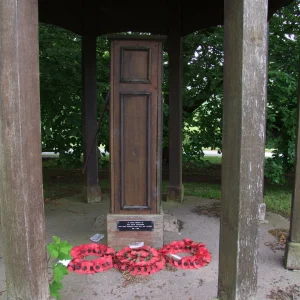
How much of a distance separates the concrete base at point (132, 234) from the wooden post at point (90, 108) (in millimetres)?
2300

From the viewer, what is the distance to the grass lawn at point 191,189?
247 inches

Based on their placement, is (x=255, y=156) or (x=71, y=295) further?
(x=71, y=295)

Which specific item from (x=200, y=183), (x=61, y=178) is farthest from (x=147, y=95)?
(x=61, y=178)

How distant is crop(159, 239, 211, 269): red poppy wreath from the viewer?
347 cm

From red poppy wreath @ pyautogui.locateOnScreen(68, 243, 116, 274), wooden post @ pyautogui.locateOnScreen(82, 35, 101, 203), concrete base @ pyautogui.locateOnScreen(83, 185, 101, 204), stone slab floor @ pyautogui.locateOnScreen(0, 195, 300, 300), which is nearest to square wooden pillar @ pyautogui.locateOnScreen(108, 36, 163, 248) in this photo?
red poppy wreath @ pyautogui.locateOnScreen(68, 243, 116, 274)

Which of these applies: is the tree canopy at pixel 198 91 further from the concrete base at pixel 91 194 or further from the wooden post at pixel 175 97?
the wooden post at pixel 175 97

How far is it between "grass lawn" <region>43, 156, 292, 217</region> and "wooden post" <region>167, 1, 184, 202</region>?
893 mm

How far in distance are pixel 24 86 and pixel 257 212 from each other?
5.51 feet

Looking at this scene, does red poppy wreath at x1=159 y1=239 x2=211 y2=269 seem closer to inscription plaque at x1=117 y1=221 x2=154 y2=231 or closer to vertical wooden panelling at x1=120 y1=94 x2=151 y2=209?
inscription plaque at x1=117 y1=221 x2=154 y2=231

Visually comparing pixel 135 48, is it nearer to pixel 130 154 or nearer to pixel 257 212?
pixel 130 154

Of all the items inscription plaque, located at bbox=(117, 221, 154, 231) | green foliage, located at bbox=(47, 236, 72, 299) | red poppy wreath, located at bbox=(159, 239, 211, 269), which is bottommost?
red poppy wreath, located at bbox=(159, 239, 211, 269)

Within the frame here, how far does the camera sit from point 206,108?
7742mm

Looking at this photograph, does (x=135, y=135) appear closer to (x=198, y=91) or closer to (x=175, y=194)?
(x=175, y=194)

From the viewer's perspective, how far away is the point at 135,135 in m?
3.66
